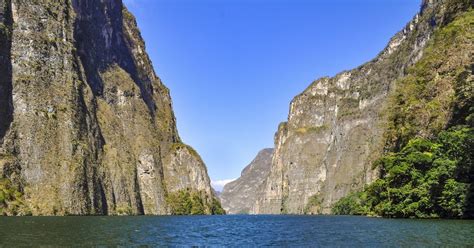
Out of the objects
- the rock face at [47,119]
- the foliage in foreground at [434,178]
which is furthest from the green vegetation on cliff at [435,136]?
the rock face at [47,119]

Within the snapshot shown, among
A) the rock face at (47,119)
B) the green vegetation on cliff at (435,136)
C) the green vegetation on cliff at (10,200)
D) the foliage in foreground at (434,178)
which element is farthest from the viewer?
the rock face at (47,119)

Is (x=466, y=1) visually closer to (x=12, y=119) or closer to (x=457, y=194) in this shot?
(x=457, y=194)

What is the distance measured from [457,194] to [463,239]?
3469cm

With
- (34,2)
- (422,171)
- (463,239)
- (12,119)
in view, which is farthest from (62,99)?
(463,239)

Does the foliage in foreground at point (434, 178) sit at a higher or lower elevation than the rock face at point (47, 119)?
lower

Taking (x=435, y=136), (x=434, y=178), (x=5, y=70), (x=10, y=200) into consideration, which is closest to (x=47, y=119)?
(x=5, y=70)

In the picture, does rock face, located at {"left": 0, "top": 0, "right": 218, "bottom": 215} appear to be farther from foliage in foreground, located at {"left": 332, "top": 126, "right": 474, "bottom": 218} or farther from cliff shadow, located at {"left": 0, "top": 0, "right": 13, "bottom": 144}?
foliage in foreground, located at {"left": 332, "top": 126, "right": 474, "bottom": 218}

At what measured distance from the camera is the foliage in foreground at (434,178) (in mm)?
75625

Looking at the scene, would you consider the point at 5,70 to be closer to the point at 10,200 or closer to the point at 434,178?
the point at 10,200

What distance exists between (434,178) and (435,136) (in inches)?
638

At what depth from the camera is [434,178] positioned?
8206 centimetres

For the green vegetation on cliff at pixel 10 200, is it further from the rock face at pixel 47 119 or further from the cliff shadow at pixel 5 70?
the cliff shadow at pixel 5 70

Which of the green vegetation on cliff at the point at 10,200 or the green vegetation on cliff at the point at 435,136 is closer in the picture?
the green vegetation on cliff at the point at 435,136

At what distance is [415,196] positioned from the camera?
88.5 metres
